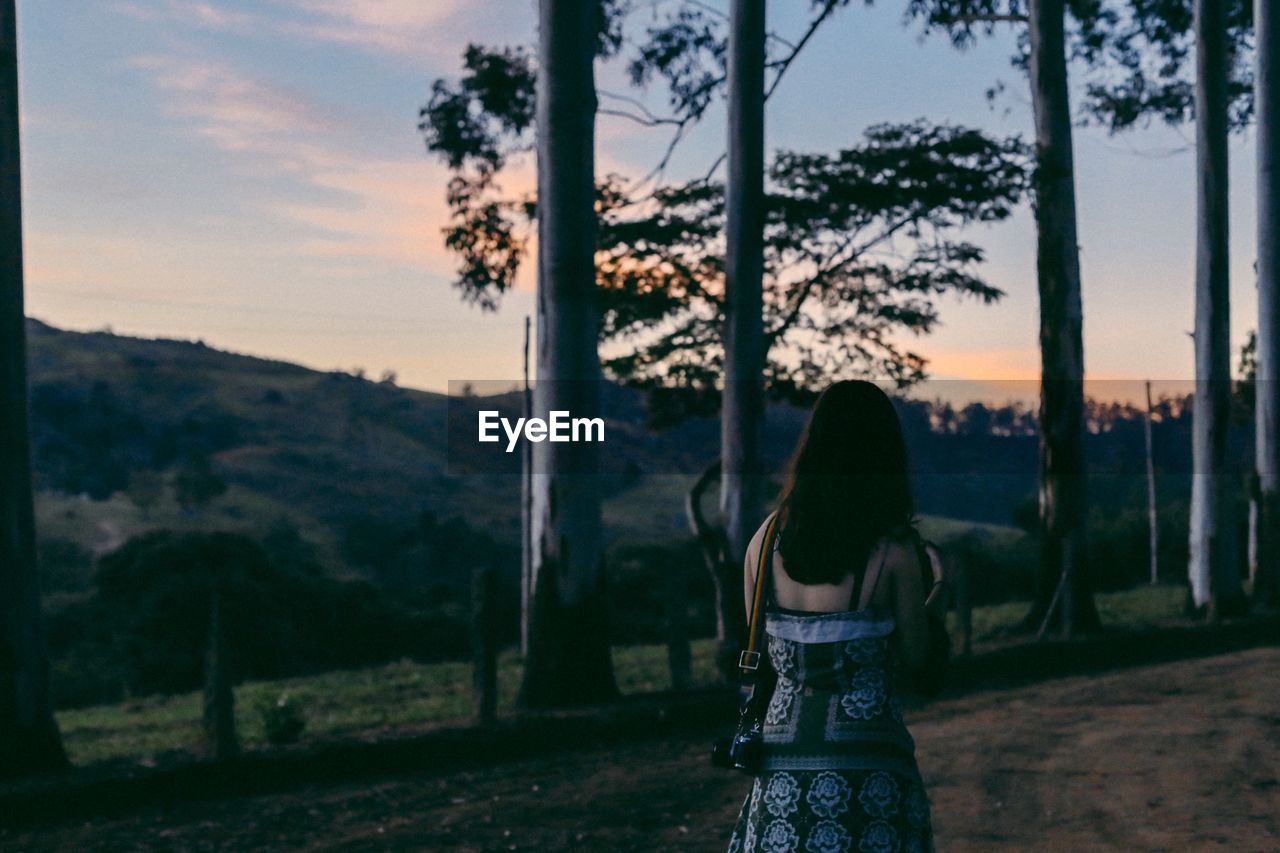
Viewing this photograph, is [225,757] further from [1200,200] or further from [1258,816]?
[1200,200]

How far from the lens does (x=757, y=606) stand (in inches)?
150

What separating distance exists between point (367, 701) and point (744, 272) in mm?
6407

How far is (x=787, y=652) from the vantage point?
148 inches

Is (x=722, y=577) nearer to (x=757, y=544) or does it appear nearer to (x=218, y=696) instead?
(x=218, y=696)

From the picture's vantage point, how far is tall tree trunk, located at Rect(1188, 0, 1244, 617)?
18.7 m

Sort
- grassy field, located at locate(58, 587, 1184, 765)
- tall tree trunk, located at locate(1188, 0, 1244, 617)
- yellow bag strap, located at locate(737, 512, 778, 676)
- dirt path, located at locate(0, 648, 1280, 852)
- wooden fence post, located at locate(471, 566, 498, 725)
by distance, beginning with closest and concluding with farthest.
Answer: yellow bag strap, located at locate(737, 512, 778, 676)
dirt path, located at locate(0, 648, 1280, 852)
wooden fence post, located at locate(471, 566, 498, 725)
grassy field, located at locate(58, 587, 1184, 765)
tall tree trunk, located at locate(1188, 0, 1244, 617)

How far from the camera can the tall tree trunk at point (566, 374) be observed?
1155 cm

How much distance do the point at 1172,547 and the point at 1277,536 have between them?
19.6 meters

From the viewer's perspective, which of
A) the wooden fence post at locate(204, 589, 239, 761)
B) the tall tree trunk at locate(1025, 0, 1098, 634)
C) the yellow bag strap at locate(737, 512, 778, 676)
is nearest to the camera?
the yellow bag strap at locate(737, 512, 778, 676)

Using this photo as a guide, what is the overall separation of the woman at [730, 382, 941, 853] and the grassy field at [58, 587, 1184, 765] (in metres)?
6.40

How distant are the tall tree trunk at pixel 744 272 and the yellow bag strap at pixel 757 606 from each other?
11174 millimetres

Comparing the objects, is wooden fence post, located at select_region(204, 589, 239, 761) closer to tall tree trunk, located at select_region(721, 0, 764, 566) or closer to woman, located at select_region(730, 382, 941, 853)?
woman, located at select_region(730, 382, 941, 853)

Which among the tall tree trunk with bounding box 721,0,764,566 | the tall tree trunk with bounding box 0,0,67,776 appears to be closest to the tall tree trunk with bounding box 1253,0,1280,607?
the tall tree trunk with bounding box 721,0,764,566

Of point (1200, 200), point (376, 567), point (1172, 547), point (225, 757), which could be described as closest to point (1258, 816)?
point (225, 757)
